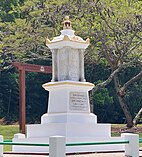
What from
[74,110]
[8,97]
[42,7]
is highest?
[42,7]

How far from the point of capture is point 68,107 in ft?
46.1

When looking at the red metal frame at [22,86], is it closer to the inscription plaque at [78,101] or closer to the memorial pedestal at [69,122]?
the memorial pedestal at [69,122]

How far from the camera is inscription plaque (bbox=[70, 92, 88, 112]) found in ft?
46.4

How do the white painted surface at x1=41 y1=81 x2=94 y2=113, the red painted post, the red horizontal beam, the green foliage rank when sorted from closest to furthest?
the white painted surface at x1=41 y1=81 x2=94 y2=113 → the red painted post → the red horizontal beam → the green foliage

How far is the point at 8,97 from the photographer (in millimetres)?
35969

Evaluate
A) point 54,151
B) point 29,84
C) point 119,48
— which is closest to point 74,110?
point 54,151

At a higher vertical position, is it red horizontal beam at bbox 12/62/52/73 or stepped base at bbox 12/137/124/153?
red horizontal beam at bbox 12/62/52/73

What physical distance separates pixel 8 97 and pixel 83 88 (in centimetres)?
2212

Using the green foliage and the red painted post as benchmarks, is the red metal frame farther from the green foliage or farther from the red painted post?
the green foliage

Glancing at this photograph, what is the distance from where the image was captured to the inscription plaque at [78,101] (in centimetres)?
1415

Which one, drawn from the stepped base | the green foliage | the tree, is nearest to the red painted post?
the tree

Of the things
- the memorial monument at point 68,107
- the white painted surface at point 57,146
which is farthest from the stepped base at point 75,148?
the white painted surface at point 57,146

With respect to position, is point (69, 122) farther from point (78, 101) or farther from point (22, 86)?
point (22, 86)

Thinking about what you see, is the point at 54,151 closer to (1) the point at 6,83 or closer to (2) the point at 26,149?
(2) the point at 26,149
